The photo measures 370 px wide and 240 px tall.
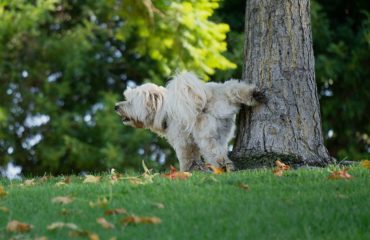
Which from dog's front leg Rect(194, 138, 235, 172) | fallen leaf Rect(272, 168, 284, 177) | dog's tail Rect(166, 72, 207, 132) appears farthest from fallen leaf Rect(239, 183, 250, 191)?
dog's tail Rect(166, 72, 207, 132)

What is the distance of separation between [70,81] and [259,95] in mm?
13784

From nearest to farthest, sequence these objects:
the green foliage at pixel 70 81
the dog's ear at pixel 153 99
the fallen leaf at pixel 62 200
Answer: the fallen leaf at pixel 62 200
the dog's ear at pixel 153 99
the green foliage at pixel 70 81

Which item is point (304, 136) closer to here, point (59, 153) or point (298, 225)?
point (298, 225)

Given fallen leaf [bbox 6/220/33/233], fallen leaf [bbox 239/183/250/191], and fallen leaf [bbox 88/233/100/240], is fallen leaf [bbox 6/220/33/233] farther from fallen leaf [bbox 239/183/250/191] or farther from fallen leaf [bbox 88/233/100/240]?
fallen leaf [bbox 239/183/250/191]

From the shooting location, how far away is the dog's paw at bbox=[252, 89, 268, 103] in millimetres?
10008

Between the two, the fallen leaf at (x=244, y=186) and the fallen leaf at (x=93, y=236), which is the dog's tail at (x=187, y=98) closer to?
the fallen leaf at (x=244, y=186)

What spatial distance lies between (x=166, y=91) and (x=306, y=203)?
3.63 m

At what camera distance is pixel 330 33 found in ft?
77.2

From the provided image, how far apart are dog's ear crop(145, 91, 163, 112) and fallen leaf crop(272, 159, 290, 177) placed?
74.1 inches

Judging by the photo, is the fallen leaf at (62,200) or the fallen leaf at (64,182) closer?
the fallen leaf at (62,200)

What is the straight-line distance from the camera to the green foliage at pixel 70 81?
853 inches

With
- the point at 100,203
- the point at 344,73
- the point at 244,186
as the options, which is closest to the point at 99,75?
the point at 344,73

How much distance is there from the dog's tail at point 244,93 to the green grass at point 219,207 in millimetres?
1394

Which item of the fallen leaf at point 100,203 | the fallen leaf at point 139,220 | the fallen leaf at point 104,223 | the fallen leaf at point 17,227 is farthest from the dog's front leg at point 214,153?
the fallen leaf at point 17,227
